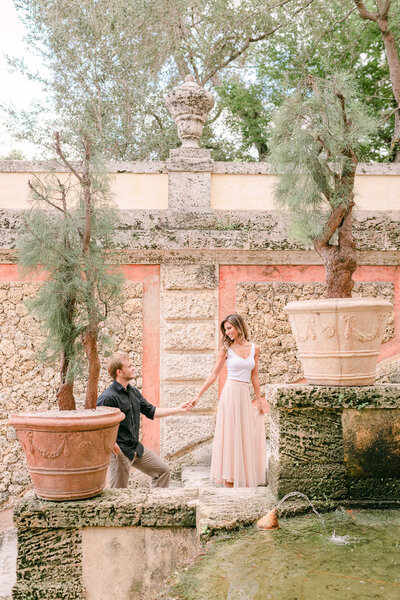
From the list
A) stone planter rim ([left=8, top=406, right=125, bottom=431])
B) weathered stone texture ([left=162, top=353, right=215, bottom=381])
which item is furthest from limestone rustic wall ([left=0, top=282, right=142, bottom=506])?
stone planter rim ([left=8, top=406, right=125, bottom=431])

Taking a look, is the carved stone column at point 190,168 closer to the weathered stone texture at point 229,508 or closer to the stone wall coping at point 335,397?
the stone wall coping at point 335,397

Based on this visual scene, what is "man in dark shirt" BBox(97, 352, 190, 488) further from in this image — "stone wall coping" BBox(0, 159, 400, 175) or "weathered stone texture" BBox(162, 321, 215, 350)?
"stone wall coping" BBox(0, 159, 400, 175)

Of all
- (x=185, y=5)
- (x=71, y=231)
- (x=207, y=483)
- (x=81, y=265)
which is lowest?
(x=207, y=483)

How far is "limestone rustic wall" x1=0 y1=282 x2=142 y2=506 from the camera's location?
581 cm

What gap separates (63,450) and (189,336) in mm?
2954

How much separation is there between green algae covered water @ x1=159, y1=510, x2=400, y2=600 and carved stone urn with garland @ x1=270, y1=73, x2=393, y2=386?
838 millimetres

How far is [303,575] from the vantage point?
7.16ft

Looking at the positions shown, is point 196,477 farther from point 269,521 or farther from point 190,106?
point 190,106

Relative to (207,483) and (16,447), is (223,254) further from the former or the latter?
(16,447)

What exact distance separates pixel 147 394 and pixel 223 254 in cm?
180

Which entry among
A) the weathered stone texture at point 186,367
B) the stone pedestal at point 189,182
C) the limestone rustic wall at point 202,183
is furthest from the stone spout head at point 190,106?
the weathered stone texture at point 186,367

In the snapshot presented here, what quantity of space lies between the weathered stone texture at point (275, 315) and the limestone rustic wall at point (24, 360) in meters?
1.25

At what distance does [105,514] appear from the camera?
9.85ft

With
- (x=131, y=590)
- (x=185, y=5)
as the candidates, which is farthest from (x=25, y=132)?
(x=131, y=590)
